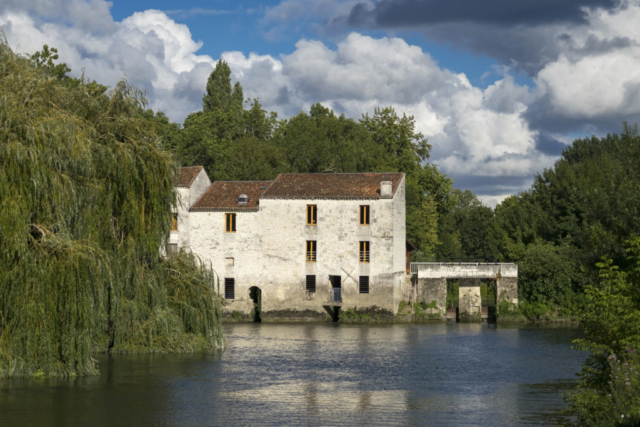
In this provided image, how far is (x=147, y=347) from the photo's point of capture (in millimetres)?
33312

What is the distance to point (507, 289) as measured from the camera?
202 feet

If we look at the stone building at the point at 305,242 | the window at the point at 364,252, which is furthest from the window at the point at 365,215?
the window at the point at 364,252

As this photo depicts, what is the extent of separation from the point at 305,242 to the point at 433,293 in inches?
420

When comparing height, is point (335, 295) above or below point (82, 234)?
below

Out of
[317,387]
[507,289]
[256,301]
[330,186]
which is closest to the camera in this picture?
[317,387]

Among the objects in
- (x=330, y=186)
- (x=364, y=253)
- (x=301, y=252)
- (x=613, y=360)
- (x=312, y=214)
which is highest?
(x=330, y=186)

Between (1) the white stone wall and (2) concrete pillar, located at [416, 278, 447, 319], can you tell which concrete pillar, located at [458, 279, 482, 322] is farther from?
(1) the white stone wall

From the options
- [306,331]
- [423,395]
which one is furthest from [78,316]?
[306,331]

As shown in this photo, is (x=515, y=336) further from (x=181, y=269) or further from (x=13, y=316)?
(x=13, y=316)

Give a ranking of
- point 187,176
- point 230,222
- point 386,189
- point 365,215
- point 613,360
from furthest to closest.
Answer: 1. point 187,176
2. point 230,222
3. point 365,215
4. point 386,189
5. point 613,360

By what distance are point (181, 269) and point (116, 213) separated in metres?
5.53

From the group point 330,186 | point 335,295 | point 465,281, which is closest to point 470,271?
point 465,281

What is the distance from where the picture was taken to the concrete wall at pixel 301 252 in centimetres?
6009

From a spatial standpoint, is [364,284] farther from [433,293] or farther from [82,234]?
[82,234]
